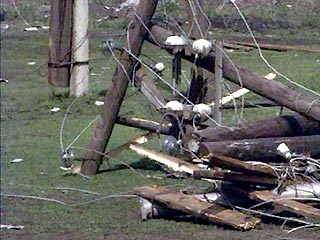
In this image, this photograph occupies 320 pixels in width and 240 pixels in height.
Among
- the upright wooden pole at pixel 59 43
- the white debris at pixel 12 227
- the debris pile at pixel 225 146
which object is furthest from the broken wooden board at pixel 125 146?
the white debris at pixel 12 227

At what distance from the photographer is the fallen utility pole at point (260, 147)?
26.6 ft

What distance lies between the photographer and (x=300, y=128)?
29.1 feet

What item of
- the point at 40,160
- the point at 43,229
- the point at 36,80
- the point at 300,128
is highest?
the point at 300,128

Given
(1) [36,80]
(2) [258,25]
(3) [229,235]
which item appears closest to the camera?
(3) [229,235]

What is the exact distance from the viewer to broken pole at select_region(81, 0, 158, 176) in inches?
396

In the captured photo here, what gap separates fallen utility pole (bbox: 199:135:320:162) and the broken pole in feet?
6.82

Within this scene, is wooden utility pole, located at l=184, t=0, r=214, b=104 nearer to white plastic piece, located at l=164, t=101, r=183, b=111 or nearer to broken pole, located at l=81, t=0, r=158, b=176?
broken pole, located at l=81, t=0, r=158, b=176

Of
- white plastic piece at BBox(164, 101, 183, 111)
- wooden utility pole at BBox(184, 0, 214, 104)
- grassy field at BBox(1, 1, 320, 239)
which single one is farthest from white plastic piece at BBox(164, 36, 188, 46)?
grassy field at BBox(1, 1, 320, 239)

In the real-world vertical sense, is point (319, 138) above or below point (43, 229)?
above

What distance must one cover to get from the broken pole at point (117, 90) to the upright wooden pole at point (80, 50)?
175 inches

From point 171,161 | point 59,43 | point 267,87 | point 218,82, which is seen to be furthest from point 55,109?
point 267,87

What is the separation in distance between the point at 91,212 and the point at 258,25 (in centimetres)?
1478

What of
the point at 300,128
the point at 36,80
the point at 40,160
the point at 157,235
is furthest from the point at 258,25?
the point at 157,235

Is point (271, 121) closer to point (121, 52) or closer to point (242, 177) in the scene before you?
point (242, 177)
